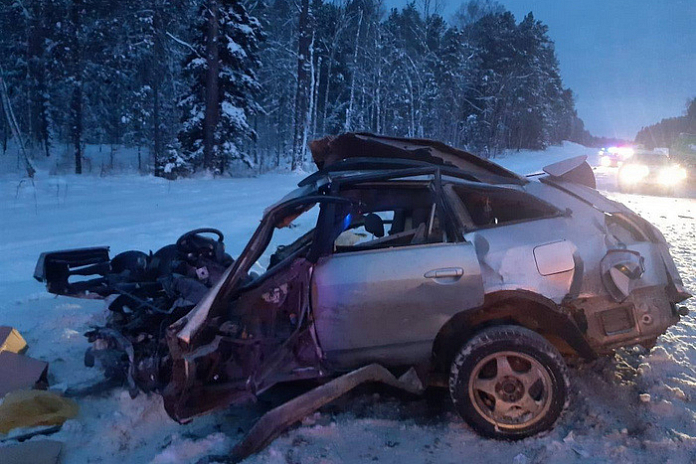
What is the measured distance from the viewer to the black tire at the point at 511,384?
2.98 meters

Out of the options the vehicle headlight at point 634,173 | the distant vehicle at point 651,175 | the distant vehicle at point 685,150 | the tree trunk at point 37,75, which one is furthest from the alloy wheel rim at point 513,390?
the tree trunk at point 37,75

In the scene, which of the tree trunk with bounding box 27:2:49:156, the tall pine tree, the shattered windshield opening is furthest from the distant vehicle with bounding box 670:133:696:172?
→ the tree trunk with bounding box 27:2:49:156

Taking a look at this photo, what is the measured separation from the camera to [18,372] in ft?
12.0

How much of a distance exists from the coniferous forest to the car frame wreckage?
19000 millimetres

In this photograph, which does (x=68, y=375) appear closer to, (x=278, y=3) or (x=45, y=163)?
(x=45, y=163)

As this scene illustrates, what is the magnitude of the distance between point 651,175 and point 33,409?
20553mm

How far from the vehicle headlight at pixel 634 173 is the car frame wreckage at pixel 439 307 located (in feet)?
57.7

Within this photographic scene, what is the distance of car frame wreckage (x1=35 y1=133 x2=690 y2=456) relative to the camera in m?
3.01

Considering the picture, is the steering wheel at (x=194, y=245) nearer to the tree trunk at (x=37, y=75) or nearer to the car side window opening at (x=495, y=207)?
the car side window opening at (x=495, y=207)

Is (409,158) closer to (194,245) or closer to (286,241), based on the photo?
(194,245)

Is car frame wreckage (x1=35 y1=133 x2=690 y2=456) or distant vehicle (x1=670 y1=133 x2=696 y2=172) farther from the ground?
distant vehicle (x1=670 y1=133 x2=696 y2=172)

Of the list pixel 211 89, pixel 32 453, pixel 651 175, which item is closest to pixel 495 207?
pixel 32 453

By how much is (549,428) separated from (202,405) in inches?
84.3

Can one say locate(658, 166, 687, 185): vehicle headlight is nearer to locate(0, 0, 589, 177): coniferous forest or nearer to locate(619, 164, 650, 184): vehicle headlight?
locate(619, 164, 650, 184): vehicle headlight
